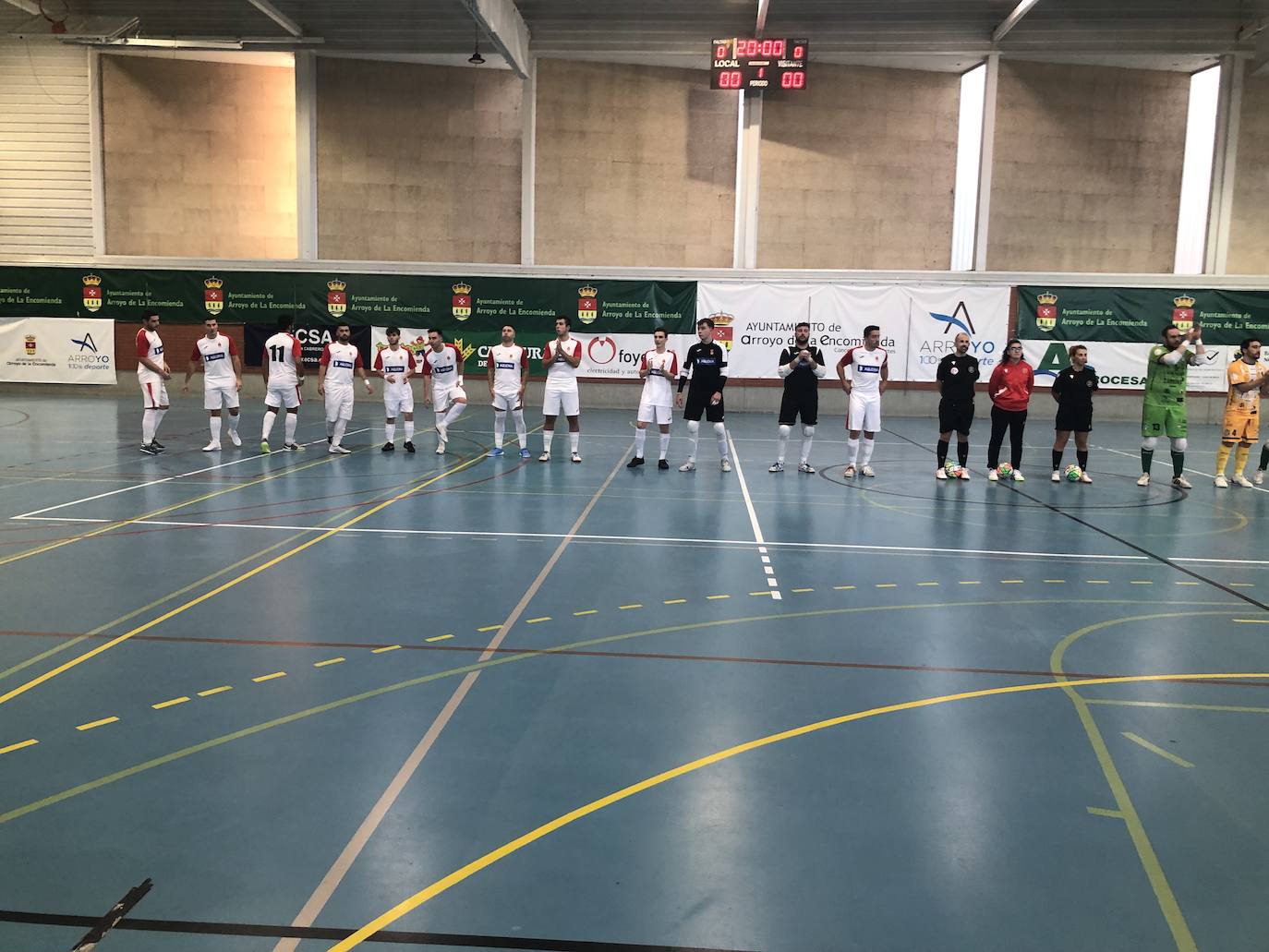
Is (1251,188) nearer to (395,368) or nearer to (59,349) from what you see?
(395,368)

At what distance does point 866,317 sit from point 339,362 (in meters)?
14.0

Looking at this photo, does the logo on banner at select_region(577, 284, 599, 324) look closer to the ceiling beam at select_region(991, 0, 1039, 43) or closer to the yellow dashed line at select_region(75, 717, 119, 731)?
the ceiling beam at select_region(991, 0, 1039, 43)

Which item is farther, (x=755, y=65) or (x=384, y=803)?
(x=755, y=65)

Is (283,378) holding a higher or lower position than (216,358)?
lower

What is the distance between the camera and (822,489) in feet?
39.0

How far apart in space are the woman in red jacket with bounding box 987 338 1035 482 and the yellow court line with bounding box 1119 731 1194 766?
8.67m

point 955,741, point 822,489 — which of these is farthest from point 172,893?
point 822,489

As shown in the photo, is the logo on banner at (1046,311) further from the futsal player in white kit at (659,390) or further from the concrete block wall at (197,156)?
the concrete block wall at (197,156)

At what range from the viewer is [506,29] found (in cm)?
2094

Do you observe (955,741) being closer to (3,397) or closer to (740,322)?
(740,322)

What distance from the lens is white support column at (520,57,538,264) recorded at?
23.5 m

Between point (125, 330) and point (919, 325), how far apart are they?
67.6ft

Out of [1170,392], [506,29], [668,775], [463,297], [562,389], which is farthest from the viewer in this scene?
[463,297]

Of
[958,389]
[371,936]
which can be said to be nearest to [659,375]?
[958,389]
